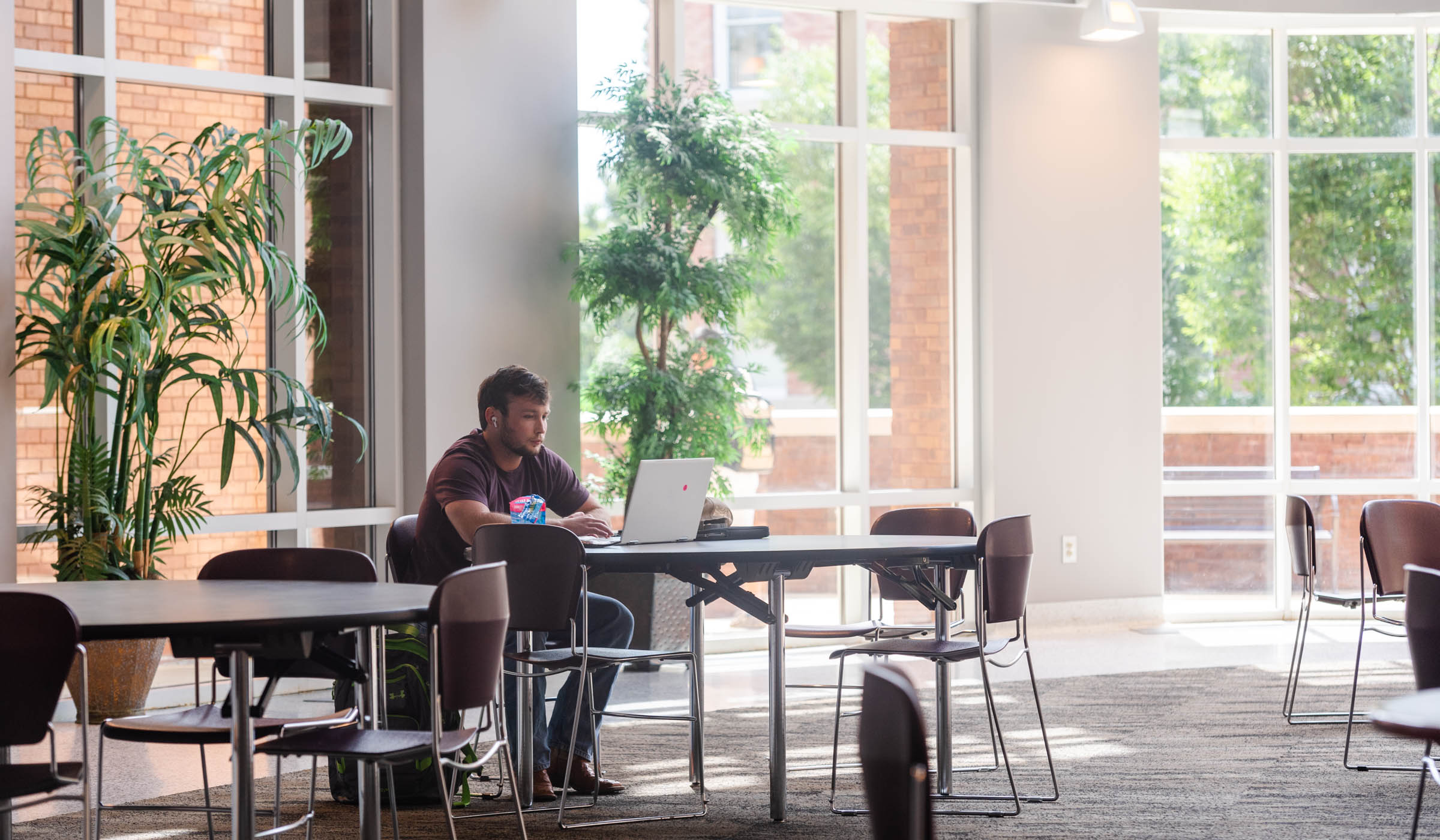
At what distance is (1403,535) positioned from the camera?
4.81 m

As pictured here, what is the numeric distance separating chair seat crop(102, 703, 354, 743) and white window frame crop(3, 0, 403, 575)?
265cm

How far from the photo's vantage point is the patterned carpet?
3693mm

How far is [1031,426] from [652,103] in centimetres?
273

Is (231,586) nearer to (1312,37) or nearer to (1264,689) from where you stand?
(1264,689)

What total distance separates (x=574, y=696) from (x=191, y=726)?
52.9 inches

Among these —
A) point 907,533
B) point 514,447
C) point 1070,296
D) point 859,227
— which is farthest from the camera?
point 1070,296

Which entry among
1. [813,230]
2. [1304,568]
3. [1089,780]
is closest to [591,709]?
[1089,780]

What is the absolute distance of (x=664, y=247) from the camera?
6012 mm

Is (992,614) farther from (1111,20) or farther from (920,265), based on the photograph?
(1111,20)

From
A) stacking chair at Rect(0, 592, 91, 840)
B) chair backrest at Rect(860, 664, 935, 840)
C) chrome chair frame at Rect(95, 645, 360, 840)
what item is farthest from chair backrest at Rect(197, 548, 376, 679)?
chair backrest at Rect(860, 664, 935, 840)

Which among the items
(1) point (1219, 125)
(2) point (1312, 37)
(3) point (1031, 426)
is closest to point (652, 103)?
(3) point (1031, 426)

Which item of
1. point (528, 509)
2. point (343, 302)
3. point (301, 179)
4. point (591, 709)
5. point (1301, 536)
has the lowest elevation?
point (591, 709)

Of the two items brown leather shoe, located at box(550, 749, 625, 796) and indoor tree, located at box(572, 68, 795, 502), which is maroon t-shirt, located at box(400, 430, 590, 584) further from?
indoor tree, located at box(572, 68, 795, 502)

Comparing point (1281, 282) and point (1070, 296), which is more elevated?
point (1281, 282)
